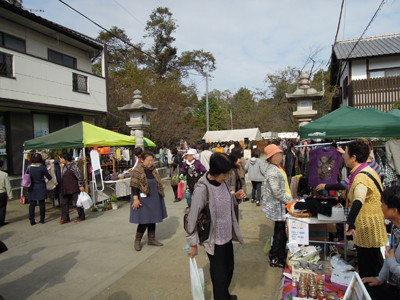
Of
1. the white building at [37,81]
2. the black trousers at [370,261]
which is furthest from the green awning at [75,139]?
the black trousers at [370,261]

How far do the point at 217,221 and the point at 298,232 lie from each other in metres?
1.54

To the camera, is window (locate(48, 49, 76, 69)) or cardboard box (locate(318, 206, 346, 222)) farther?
window (locate(48, 49, 76, 69))

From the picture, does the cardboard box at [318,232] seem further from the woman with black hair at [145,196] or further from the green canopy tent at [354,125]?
the woman with black hair at [145,196]

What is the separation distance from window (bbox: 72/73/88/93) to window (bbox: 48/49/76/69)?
79 cm

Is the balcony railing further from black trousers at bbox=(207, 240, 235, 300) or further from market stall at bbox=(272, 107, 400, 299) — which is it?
black trousers at bbox=(207, 240, 235, 300)

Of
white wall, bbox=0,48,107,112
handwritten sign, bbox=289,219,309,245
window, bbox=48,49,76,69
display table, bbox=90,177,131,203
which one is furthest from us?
window, bbox=48,49,76,69

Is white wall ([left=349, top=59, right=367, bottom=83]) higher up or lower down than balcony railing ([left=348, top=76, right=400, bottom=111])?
higher up

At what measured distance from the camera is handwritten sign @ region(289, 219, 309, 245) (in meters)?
3.63

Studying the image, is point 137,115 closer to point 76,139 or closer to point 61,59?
point 76,139

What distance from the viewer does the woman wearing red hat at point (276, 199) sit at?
3.85 metres

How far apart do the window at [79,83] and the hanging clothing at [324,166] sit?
37.8 ft

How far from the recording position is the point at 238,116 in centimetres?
4019

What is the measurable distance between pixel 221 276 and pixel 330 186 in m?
2.46

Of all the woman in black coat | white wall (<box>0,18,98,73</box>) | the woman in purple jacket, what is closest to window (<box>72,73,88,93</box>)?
white wall (<box>0,18,98,73</box>)
